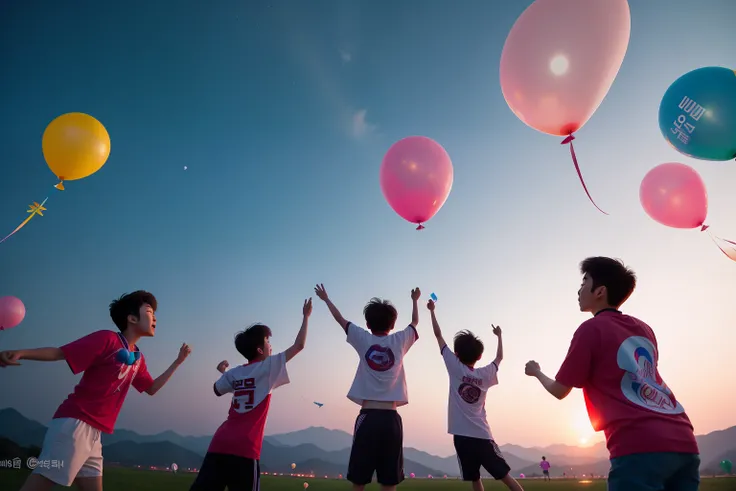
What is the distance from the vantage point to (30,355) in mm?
2602

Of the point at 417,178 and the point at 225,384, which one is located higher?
the point at 417,178

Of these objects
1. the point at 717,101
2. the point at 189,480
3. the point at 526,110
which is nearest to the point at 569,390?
the point at 526,110

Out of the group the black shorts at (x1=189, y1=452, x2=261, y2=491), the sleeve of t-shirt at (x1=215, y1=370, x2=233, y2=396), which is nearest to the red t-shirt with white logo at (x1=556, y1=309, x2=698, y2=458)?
the black shorts at (x1=189, y1=452, x2=261, y2=491)

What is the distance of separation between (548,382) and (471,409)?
8.34 feet

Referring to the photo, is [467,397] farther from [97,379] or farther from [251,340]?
[97,379]

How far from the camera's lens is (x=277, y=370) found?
358 cm

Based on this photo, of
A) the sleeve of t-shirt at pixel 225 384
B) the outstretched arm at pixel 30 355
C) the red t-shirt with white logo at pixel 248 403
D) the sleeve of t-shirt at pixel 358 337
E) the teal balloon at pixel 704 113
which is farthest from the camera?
the teal balloon at pixel 704 113

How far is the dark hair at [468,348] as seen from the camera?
504cm

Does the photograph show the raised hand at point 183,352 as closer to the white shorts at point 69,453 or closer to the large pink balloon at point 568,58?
the white shorts at point 69,453

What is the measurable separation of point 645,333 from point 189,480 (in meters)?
7.54

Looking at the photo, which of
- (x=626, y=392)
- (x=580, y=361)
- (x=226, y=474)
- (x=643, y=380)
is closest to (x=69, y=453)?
(x=226, y=474)

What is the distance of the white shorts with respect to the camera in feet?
9.00

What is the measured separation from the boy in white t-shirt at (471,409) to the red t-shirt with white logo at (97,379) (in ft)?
10.3

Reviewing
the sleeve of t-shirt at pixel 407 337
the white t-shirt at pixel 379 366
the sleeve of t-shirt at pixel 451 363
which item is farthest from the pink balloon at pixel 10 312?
the sleeve of t-shirt at pixel 451 363
